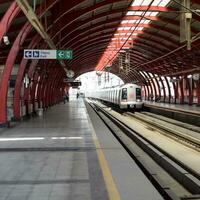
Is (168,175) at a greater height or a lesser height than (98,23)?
lesser

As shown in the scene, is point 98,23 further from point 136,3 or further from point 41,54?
point 41,54

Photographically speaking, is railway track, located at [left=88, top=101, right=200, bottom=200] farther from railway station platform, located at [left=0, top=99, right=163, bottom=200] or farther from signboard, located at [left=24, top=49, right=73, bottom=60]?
signboard, located at [left=24, top=49, right=73, bottom=60]

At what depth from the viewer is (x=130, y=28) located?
146 feet

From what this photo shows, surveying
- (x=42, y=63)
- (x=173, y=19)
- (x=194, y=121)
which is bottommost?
(x=194, y=121)

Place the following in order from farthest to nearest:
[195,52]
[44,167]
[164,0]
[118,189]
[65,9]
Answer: [195,52] → [164,0] → [65,9] → [44,167] → [118,189]

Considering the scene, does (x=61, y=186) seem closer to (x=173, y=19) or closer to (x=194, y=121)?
(x=194, y=121)

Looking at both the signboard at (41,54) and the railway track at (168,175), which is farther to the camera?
the signboard at (41,54)

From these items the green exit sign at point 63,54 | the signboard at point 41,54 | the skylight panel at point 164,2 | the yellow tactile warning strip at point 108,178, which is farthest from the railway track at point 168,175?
the skylight panel at point 164,2

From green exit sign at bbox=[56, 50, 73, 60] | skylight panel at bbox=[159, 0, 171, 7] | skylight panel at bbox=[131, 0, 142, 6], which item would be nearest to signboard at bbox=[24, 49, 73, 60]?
green exit sign at bbox=[56, 50, 73, 60]

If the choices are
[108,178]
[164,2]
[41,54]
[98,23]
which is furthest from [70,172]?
[98,23]

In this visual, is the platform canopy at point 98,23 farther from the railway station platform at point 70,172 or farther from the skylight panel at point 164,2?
the railway station platform at point 70,172

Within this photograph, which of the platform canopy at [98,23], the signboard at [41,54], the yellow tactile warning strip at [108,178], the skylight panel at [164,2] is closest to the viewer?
the yellow tactile warning strip at [108,178]

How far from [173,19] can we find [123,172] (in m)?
28.9

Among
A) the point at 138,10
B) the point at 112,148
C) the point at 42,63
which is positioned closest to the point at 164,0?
the point at 138,10
